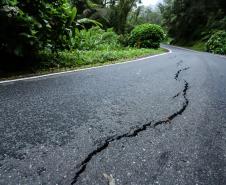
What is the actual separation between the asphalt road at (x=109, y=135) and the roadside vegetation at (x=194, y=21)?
24.8 m

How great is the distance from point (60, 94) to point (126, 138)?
1928 mm

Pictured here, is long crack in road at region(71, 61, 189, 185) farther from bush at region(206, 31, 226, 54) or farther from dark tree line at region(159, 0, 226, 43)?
dark tree line at region(159, 0, 226, 43)

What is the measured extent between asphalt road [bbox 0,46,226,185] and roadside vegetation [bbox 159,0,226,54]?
81.5 ft

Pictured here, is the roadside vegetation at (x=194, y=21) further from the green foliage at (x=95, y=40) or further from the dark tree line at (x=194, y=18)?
the green foliage at (x=95, y=40)

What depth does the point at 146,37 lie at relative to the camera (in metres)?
17.5

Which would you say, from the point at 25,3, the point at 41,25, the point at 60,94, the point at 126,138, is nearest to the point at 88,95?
the point at 60,94

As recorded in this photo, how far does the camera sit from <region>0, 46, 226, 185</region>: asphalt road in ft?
7.15

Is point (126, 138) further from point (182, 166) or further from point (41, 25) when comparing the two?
point (41, 25)

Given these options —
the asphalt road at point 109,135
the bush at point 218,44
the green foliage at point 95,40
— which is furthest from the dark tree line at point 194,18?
the asphalt road at point 109,135

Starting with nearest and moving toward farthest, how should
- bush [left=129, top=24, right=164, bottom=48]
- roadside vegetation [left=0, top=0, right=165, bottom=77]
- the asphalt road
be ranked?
Result: the asphalt road < roadside vegetation [left=0, top=0, right=165, bottom=77] < bush [left=129, top=24, right=164, bottom=48]

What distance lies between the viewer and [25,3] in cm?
657

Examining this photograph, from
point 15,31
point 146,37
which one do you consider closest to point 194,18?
point 146,37

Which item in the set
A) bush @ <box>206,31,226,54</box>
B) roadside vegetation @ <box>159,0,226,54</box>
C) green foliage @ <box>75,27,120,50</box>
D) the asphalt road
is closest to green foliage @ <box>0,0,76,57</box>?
the asphalt road

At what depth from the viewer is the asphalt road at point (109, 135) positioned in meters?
2.18
